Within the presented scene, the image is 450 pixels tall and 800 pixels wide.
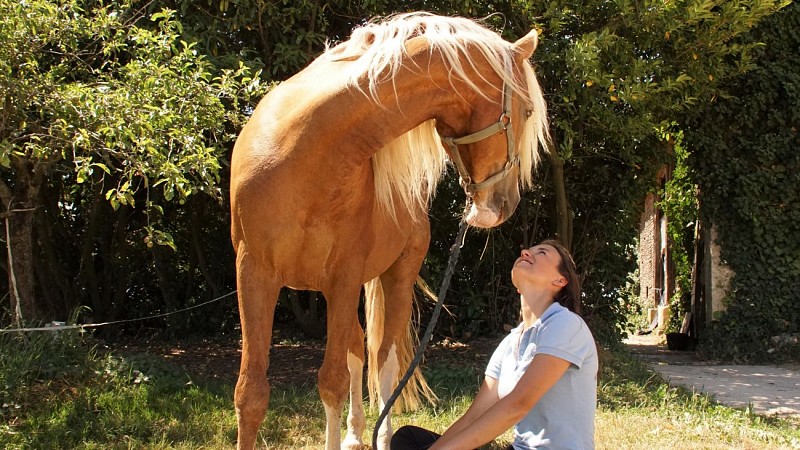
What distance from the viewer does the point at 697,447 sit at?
4.04 meters

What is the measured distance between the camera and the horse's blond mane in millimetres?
2570

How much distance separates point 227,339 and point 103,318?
4.67 ft

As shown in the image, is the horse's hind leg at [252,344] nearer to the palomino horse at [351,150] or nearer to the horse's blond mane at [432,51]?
the palomino horse at [351,150]

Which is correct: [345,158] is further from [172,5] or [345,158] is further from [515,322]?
[515,322]

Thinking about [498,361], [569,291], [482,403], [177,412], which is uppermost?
[569,291]

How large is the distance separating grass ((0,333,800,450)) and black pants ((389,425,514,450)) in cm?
152

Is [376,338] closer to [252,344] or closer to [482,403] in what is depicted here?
[252,344]

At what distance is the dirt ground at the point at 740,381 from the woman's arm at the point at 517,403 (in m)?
3.79

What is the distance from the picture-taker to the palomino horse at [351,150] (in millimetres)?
2582

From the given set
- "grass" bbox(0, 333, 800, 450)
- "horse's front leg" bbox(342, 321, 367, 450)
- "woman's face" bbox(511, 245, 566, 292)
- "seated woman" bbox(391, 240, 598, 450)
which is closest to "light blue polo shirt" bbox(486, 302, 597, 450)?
"seated woman" bbox(391, 240, 598, 450)

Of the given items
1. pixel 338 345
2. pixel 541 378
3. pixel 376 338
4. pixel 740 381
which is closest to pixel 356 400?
pixel 376 338

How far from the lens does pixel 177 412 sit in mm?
→ 4449

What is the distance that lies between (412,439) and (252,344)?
69 cm

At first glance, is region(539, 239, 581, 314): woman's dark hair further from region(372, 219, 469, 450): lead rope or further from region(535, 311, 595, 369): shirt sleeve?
region(372, 219, 469, 450): lead rope
